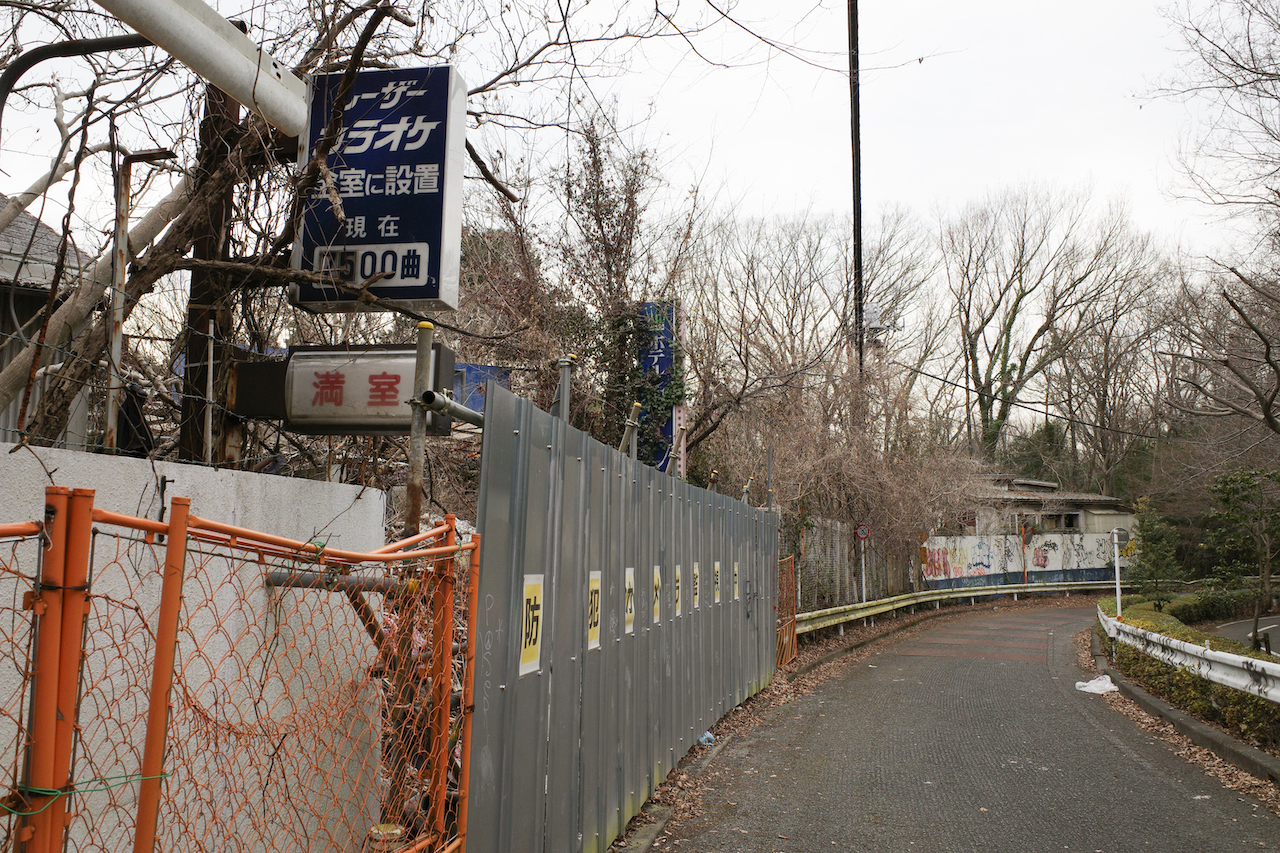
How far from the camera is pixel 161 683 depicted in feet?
6.24

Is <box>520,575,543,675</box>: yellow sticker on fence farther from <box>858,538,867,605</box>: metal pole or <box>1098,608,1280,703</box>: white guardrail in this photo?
<box>858,538,867,605</box>: metal pole

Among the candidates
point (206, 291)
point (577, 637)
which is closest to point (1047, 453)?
point (577, 637)

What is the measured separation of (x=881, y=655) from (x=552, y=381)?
8.77 meters

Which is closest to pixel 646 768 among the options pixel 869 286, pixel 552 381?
pixel 552 381

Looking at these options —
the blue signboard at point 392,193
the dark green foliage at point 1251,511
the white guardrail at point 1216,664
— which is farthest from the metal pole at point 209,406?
the dark green foliage at point 1251,511

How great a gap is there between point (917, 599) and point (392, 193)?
77.1 feet

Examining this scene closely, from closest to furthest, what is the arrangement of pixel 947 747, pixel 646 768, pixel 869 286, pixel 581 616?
pixel 581 616, pixel 646 768, pixel 947 747, pixel 869 286

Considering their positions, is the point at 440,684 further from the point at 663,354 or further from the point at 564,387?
the point at 663,354

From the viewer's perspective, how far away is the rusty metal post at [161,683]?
1826 millimetres

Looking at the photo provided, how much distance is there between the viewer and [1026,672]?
50.2 feet

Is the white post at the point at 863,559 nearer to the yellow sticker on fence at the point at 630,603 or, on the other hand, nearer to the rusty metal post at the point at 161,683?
the yellow sticker on fence at the point at 630,603

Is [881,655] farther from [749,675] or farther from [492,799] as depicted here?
[492,799]

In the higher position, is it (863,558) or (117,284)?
(117,284)

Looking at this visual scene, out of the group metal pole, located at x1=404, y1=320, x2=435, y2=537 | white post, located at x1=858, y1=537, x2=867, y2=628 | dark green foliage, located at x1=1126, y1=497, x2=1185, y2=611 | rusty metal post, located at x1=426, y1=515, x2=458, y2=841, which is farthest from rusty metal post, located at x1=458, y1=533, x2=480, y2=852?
dark green foliage, located at x1=1126, y1=497, x2=1185, y2=611
